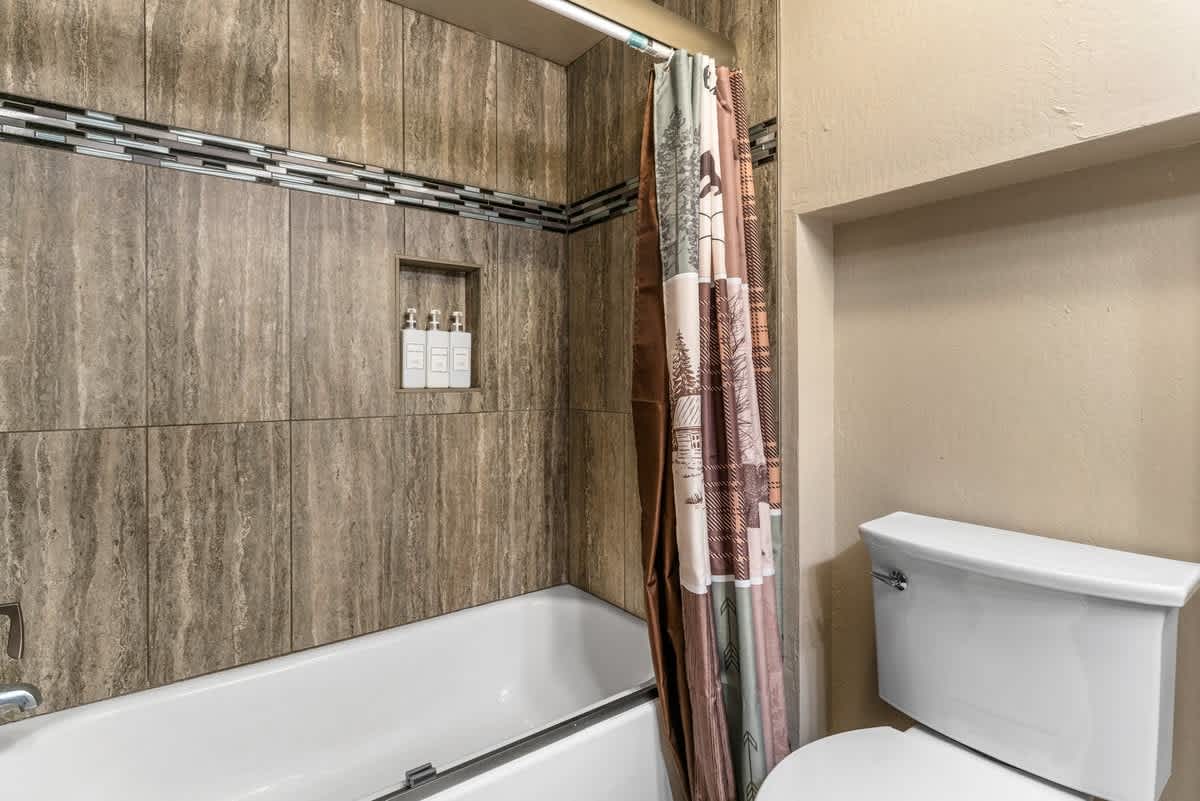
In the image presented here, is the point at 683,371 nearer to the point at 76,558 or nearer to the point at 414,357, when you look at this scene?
the point at 414,357

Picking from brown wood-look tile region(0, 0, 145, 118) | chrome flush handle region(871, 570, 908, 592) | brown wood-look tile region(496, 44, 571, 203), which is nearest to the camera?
chrome flush handle region(871, 570, 908, 592)

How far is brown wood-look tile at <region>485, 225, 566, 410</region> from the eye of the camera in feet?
6.48

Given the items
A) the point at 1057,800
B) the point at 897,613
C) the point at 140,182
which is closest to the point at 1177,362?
the point at 897,613

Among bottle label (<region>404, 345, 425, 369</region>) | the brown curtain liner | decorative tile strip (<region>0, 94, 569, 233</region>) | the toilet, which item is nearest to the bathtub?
the brown curtain liner

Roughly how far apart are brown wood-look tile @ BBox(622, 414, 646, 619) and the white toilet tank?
2.56 feet

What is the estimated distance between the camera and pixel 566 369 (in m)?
2.13

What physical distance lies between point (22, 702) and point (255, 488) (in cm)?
58

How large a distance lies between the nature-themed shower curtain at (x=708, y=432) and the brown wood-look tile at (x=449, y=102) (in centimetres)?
78

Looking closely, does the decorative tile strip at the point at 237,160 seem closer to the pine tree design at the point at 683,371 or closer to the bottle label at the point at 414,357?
the bottle label at the point at 414,357

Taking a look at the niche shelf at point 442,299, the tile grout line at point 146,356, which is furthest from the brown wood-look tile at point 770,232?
the tile grout line at point 146,356

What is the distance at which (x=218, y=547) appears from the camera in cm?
150

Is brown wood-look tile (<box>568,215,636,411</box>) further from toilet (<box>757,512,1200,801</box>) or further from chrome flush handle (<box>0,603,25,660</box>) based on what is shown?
chrome flush handle (<box>0,603,25,660</box>)

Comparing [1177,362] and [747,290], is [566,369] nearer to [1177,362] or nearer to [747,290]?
[747,290]

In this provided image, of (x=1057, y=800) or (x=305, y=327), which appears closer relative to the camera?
(x=1057, y=800)
